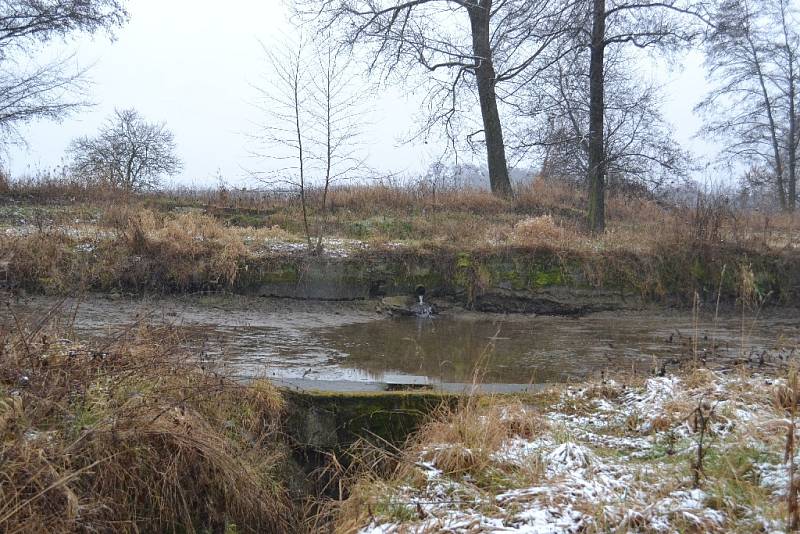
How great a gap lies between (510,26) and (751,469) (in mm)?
11403

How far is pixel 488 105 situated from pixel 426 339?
9.96m

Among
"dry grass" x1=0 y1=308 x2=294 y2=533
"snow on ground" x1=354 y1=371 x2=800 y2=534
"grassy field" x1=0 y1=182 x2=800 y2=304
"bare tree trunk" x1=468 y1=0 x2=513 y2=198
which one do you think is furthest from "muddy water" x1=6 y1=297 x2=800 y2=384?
A: "bare tree trunk" x1=468 y1=0 x2=513 y2=198

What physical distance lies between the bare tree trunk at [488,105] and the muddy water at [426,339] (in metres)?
7.22

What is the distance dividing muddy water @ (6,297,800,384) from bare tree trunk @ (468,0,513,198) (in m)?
7.22

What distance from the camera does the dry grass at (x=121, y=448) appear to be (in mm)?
2986

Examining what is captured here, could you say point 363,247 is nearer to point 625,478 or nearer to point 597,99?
point 597,99

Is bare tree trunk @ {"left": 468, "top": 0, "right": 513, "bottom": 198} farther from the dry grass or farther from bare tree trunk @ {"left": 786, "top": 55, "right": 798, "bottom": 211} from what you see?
bare tree trunk @ {"left": 786, "top": 55, "right": 798, "bottom": 211}

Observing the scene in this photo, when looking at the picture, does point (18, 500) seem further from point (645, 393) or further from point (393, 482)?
point (645, 393)

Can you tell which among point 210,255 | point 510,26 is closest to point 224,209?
point 210,255

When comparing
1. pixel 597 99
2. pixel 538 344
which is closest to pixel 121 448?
pixel 538 344

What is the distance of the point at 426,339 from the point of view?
853 cm

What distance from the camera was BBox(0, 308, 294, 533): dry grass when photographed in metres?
2.99

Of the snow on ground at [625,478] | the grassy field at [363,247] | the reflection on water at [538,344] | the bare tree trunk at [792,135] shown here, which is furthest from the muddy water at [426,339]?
the bare tree trunk at [792,135]

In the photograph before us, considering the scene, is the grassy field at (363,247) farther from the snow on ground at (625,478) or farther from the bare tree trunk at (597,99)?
the snow on ground at (625,478)
